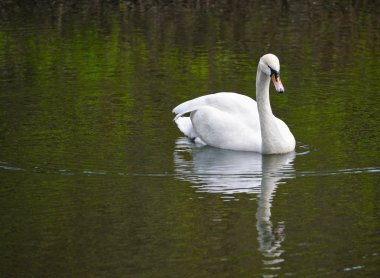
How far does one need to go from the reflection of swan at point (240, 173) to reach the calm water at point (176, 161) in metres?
0.03

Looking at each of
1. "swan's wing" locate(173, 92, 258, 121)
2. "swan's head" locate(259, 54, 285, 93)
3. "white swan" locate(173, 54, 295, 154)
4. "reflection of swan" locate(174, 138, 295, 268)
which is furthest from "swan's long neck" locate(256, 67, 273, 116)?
"reflection of swan" locate(174, 138, 295, 268)

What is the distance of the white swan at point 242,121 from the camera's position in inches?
528

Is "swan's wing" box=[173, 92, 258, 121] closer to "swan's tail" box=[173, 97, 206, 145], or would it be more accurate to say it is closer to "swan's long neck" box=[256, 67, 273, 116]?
"swan's tail" box=[173, 97, 206, 145]

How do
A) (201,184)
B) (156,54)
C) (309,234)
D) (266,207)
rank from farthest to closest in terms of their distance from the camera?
(156,54), (201,184), (266,207), (309,234)

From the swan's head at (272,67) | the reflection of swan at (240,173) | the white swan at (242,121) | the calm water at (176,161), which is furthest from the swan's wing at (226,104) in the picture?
the swan's head at (272,67)

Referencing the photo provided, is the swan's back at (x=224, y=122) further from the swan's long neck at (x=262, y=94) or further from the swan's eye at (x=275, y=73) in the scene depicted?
the swan's eye at (x=275, y=73)

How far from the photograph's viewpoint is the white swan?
44.0 ft

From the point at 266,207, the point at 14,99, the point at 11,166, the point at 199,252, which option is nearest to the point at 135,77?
the point at 14,99

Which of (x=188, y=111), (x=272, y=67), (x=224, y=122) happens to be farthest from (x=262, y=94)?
(x=188, y=111)

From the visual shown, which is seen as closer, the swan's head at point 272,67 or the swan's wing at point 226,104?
the swan's head at point 272,67

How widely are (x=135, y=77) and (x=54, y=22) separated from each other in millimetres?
6885

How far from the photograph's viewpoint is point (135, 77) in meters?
18.0

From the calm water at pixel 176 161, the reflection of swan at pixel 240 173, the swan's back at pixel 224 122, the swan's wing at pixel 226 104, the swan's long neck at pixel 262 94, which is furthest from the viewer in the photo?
the swan's wing at pixel 226 104

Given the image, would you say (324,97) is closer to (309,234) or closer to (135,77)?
(135,77)
